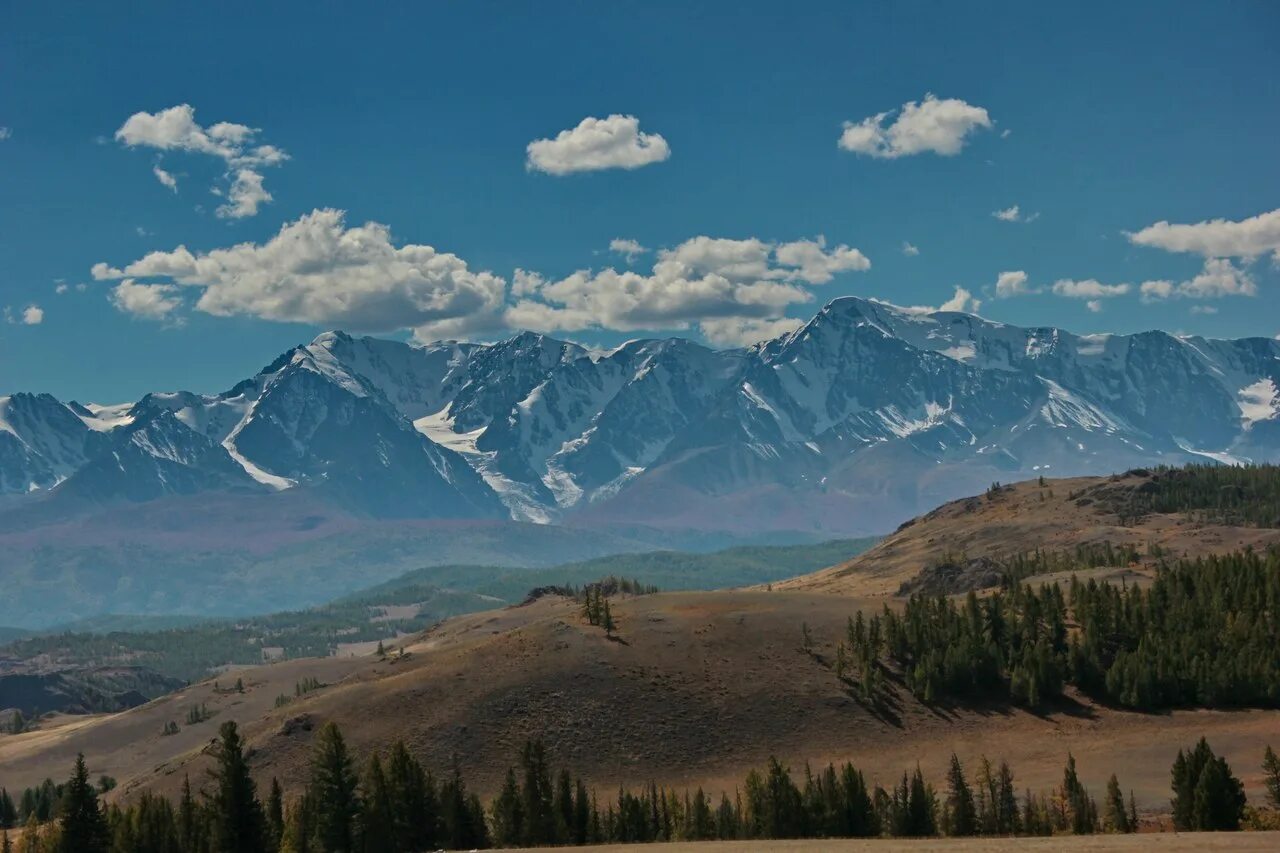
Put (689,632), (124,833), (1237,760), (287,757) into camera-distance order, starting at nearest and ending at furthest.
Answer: (124,833), (1237,760), (287,757), (689,632)

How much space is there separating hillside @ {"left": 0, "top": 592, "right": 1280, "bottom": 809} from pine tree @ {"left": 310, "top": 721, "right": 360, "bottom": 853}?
47471mm

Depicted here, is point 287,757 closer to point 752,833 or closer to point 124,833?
point 124,833

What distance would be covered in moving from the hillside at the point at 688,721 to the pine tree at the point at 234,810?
4763 centimetres

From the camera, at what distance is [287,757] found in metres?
154

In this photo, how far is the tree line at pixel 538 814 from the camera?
317 ft

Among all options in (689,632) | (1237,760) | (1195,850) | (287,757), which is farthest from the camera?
(689,632)

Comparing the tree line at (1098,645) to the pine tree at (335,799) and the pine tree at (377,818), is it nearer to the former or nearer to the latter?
the pine tree at (377,818)

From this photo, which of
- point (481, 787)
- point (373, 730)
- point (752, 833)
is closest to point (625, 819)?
point (752, 833)

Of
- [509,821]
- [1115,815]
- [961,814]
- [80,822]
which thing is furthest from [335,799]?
[1115,815]

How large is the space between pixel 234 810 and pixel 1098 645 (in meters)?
113

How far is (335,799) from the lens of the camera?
96.4 meters

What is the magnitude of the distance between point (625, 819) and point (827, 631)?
2872 inches

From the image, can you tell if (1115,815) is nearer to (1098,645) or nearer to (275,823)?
(1098,645)

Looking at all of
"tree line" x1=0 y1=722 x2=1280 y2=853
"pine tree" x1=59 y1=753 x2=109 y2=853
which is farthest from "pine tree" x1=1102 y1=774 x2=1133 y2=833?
"pine tree" x1=59 y1=753 x2=109 y2=853
